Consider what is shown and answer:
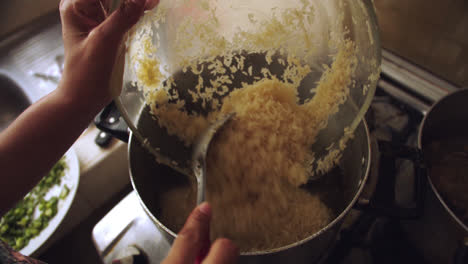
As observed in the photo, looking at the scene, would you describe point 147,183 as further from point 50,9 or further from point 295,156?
point 50,9

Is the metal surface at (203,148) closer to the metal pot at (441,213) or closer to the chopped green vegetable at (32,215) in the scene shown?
the metal pot at (441,213)

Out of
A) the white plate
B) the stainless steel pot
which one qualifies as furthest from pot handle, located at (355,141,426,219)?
the white plate

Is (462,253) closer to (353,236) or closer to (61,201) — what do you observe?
(353,236)

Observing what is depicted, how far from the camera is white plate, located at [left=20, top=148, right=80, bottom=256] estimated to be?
2.53 feet

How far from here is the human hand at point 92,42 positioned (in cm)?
40

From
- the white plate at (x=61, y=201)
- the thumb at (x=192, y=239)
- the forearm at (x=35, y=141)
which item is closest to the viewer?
the thumb at (x=192, y=239)

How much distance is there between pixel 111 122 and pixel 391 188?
54 cm

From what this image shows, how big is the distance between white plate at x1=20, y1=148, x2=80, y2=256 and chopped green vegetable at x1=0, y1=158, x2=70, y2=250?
15mm

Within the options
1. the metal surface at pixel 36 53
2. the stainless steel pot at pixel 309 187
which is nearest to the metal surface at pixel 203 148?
the stainless steel pot at pixel 309 187

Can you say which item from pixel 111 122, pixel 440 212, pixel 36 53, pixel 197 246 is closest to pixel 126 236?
pixel 111 122

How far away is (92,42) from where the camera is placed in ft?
1.41

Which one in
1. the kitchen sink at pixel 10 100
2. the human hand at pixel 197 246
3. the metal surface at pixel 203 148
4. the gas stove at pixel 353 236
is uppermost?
the kitchen sink at pixel 10 100

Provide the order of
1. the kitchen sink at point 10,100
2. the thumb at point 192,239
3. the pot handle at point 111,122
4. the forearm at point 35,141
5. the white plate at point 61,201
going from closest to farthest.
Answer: the thumb at point 192,239 → the forearm at point 35,141 → the pot handle at point 111,122 → the white plate at point 61,201 → the kitchen sink at point 10,100

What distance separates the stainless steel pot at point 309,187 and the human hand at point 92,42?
10 cm
